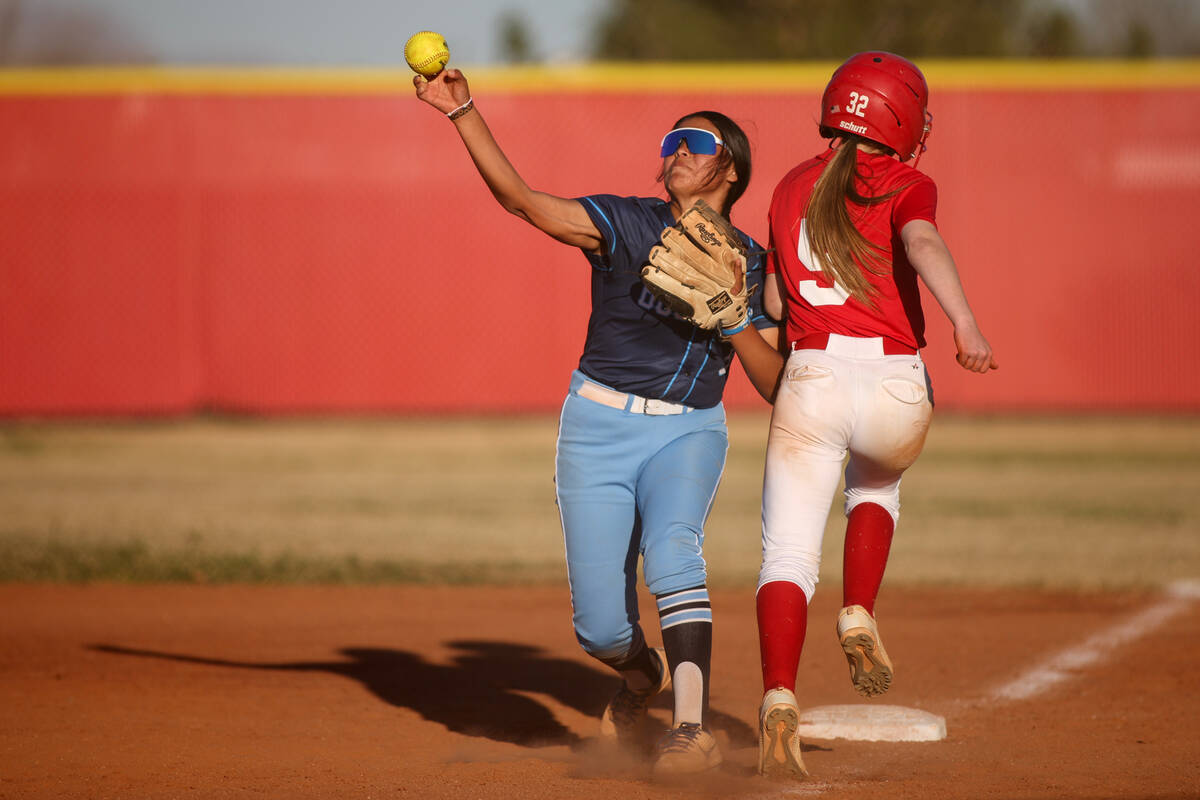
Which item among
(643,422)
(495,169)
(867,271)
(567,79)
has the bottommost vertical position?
(643,422)

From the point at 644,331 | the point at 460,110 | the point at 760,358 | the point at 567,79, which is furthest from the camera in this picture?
the point at 567,79

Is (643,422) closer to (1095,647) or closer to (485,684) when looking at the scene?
(485,684)

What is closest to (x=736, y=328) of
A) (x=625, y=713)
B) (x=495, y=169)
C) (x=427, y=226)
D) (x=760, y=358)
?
(x=760, y=358)

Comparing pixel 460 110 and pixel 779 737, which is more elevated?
pixel 460 110

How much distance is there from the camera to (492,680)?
5.18 metres

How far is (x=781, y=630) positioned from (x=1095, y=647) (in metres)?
2.80

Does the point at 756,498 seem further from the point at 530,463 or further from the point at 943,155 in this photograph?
the point at 943,155

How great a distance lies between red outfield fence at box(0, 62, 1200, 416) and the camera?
14.2m

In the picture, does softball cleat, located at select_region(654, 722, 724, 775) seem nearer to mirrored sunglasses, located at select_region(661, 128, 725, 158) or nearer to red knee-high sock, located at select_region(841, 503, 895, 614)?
red knee-high sock, located at select_region(841, 503, 895, 614)

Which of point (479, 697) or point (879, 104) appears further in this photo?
point (479, 697)

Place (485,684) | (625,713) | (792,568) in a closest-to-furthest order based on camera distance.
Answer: (792,568), (625,713), (485,684)

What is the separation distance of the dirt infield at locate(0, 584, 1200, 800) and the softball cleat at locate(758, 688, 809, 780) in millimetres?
91

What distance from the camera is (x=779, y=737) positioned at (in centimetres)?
333

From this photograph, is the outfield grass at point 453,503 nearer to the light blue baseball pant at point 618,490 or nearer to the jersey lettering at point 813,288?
the light blue baseball pant at point 618,490
